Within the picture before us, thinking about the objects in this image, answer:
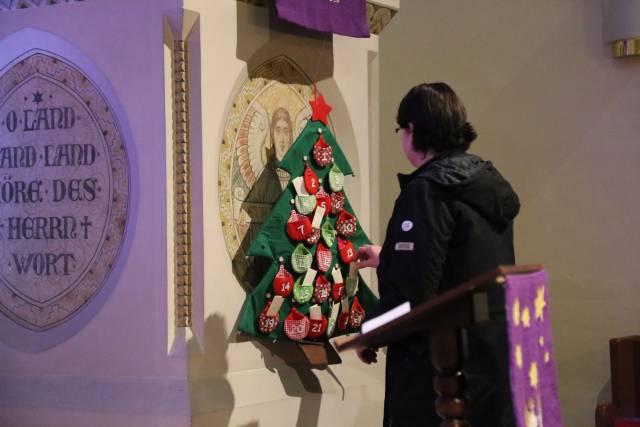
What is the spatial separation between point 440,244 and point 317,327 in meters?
1.09

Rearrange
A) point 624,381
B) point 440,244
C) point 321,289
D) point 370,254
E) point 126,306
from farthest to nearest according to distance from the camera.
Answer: point 624,381 → point 321,289 → point 126,306 → point 370,254 → point 440,244

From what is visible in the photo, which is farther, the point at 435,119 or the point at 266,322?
the point at 266,322

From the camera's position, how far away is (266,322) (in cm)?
399

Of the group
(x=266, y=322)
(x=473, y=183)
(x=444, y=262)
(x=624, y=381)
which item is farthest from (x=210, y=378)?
(x=624, y=381)

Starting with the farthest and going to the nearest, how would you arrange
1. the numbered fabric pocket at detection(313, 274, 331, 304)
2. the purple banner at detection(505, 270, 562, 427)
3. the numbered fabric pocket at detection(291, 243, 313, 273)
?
the numbered fabric pocket at detection(313, 274, 331, 304)
the numbered fabric pocket at detection(291, 243, 313, 273)
the purple banner at detection(505, 270, 562, 427)

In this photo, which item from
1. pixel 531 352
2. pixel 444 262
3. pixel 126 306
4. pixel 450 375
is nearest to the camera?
pixel 450 375

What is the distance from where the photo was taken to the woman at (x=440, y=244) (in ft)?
10.5

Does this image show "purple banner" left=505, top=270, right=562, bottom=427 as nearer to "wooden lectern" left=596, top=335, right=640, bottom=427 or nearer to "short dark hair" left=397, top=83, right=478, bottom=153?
"short dark hair" left=397, top=83, right=478, bottom=153

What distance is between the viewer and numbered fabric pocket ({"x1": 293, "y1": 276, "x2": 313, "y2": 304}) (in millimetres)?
4082

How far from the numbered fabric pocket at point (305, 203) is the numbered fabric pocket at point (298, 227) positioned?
0.08 feet

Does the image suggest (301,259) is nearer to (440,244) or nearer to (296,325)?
(296,325)

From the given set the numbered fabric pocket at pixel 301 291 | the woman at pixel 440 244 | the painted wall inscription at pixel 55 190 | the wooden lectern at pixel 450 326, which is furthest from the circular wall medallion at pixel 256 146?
the wooden lectern at pixel 450 326

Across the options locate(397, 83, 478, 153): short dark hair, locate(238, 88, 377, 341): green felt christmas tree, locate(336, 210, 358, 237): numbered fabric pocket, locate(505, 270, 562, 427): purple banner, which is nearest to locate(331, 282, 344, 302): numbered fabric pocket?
locate(238, 88, 377, 341): green felt christmas tree

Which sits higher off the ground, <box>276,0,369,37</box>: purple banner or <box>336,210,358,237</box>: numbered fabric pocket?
<box>276,0,369,37</box>: purple banner
